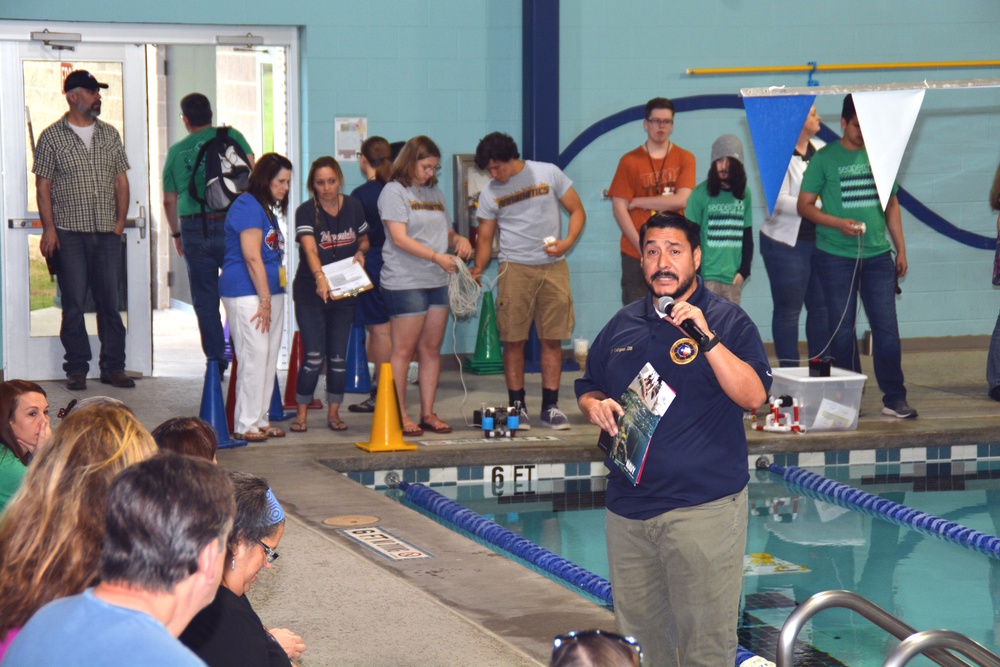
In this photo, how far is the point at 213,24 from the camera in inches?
366

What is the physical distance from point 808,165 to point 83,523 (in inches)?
250

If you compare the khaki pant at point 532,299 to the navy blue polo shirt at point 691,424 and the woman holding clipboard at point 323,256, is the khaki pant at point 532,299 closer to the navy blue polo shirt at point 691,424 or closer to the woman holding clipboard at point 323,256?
the woman holding clipboard at point 323,256

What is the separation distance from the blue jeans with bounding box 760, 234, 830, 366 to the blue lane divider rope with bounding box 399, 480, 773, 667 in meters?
2.57

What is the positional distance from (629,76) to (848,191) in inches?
109

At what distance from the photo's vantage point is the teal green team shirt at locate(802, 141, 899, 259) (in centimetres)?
786

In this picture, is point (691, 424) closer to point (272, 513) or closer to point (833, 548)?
point (272, 513)

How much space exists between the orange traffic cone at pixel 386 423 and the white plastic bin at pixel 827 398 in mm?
2353

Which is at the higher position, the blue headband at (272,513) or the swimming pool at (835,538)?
the blue headband at (272,513)

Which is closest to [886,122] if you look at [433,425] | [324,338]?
[433,425]

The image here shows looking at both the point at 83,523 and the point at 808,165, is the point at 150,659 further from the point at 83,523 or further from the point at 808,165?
the point at 808,165

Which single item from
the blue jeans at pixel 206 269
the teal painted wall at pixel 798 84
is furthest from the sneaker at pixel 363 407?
the teal painted wall at pixel 798 84

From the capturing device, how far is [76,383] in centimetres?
872

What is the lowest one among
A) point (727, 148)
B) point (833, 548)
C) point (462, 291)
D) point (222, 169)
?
point (833, 548)

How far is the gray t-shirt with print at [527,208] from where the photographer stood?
7.56 meters
